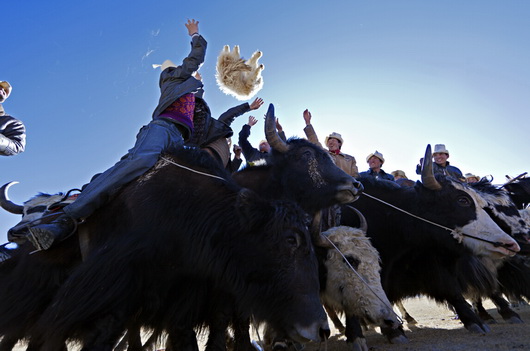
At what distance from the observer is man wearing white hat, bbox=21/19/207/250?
11.9 feet

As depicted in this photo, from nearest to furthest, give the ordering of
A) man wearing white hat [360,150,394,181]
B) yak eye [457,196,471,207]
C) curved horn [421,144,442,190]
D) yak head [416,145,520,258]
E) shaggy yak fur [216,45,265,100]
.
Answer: shaggy yak fur [216,45,265,100], yak head [416,145,520,258], yak eye [457,196,471,207], curved horn [421,144,442,190], man wearing white hat [360,150,394,181]

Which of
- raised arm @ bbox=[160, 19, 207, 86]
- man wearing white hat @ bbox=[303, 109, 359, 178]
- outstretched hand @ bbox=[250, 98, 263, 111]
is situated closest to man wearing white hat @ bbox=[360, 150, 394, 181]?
man wearing white hat @ bbox=[303, 109, 359, 178]

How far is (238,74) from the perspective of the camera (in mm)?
5484

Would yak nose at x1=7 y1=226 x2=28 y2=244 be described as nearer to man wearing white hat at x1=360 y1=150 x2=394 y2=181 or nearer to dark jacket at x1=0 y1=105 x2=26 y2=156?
dark jacket at x1=0 y1=105 x2=26 y2=156

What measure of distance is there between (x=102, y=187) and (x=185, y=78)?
1.64 metres

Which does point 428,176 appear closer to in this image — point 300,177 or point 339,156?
point 339,156

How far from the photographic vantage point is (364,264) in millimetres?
4758

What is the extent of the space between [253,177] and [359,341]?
2.11 meters

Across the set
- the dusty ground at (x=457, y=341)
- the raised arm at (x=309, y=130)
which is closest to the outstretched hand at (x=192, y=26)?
the raised arm at (x=309, y=130)

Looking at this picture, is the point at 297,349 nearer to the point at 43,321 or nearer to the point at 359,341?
the point at 359,341

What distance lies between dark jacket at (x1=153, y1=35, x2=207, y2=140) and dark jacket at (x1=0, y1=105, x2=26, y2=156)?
1240 mm

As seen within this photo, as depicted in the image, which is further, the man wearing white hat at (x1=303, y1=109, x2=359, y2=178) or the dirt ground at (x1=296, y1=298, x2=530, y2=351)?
the man wearing white hat at (x1=303, y1=109, x2=359, y2=178)

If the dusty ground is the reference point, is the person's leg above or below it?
above

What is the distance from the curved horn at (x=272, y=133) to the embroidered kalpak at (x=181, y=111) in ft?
2.90
